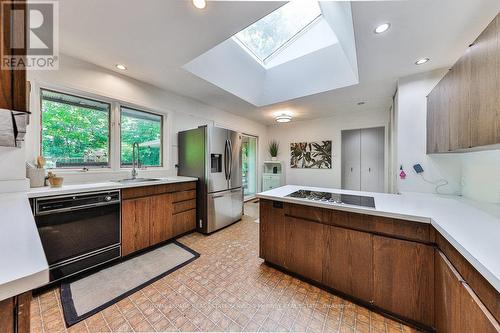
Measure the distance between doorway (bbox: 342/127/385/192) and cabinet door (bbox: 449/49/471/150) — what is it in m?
3.24

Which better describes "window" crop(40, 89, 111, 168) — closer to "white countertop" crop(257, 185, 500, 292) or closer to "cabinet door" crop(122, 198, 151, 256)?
"cabinet door" crop(122, 198, 151, 256)

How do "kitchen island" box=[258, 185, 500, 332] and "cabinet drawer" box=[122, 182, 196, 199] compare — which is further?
"cabinet drawer" box=[122, 182, 196, 199]

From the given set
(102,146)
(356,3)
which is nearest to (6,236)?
(102,146)

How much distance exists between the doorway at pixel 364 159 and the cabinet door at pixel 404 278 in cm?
382

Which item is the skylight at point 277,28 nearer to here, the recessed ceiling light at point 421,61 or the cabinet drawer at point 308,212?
the recessed ceiling light at point 421,61

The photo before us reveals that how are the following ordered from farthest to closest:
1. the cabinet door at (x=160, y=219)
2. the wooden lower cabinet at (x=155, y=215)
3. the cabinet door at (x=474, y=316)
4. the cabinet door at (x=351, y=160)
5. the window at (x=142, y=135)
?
1. the cabinet door at (x=351, y=160)
2. the window at (x=142, y=135)
3. the cabinet door at (x=160, y=219)
4. the wooden lower cabinet at (x=155, y=215)
5. the cabinet door at (x=474, y=316)

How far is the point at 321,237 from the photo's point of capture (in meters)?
1.74

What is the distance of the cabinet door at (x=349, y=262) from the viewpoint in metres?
1.52

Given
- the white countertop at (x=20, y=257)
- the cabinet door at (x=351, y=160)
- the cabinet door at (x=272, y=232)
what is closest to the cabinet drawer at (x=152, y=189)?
the white countertop at (x=20, y=257)

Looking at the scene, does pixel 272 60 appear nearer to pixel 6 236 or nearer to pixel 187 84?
pixel 187 84

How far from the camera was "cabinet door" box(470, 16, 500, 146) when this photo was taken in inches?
42.6

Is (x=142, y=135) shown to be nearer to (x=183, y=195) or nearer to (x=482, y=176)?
(x=183, y=195)

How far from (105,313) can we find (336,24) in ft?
11.8

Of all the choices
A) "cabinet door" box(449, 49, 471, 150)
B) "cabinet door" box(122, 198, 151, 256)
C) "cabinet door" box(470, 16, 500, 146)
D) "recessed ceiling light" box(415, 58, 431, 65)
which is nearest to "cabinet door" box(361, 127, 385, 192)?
"recessed ceiling light" box(415, 58, 431, 65)
